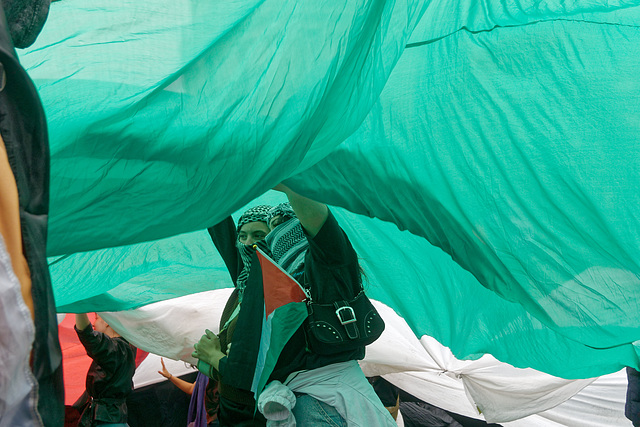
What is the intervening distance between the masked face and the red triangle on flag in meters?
1.22

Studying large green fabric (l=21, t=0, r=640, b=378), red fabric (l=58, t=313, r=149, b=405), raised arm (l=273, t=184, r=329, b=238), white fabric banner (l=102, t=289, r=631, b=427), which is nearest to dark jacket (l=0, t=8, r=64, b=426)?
large green fabric (l=21, t=0, r=640, b=378)

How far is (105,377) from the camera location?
3670mm

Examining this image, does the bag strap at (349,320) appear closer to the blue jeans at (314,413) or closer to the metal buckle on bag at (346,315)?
the metal buckle on bag at (346,315)

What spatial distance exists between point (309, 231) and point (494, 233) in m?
0.56

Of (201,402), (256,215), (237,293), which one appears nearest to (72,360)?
(201,402)

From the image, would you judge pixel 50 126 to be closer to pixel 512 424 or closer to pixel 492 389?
pixel 492 389

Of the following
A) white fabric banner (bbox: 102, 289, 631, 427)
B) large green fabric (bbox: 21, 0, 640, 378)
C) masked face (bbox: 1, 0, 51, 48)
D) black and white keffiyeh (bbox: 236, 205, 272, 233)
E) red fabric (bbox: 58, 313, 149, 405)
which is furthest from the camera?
red fabric (bbox: 58, 313, 149, 405)


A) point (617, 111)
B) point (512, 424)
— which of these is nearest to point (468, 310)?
point (617, 111)

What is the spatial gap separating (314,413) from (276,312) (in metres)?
0.34

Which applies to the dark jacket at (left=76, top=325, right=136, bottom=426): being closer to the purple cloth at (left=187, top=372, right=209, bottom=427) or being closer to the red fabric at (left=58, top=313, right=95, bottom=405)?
the purple cloth at (left=187, top=372, right=209, bottom=427)

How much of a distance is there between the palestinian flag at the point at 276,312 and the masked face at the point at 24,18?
4.01 feet

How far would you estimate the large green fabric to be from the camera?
102 cm

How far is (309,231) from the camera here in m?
1.74

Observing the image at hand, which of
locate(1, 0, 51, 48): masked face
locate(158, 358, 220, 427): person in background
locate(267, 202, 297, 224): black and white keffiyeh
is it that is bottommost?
locate(158, 358, 220, 427): person in background
